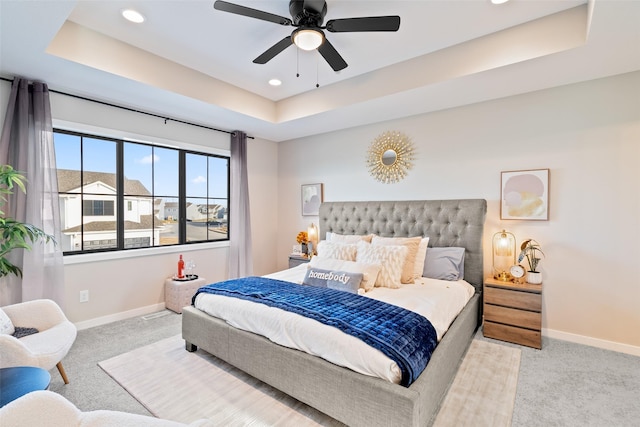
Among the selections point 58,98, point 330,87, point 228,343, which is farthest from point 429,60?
point 58,98

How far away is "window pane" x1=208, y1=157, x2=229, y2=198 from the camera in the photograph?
470cm

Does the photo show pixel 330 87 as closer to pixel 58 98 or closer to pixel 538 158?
pixel 538 158

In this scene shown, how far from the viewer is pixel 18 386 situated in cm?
154

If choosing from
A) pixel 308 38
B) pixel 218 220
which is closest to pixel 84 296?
pixel 218 220

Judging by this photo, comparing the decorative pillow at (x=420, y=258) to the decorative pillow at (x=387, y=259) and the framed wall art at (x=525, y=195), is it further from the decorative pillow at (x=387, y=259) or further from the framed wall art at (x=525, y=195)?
the framed wall art at (x=525, y=195)

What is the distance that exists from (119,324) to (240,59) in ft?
10.7

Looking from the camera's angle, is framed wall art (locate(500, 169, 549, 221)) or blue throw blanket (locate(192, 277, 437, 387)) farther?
framed wall art (locate(500, 169, 549, 221))

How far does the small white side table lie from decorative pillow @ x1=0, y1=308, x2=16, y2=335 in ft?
5.44

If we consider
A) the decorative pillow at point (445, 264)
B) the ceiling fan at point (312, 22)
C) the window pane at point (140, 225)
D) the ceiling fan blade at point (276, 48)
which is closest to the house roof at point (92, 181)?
the window pane at point (140, 225)

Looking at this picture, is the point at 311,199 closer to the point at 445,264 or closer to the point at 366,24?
the point at 445,264

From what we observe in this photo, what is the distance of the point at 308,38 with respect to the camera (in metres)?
2.16

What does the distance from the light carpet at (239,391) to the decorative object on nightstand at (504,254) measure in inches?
30.1

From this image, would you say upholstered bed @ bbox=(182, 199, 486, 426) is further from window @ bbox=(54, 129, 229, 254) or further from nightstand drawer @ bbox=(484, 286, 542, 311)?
window @ bbox=(54, 129, 229, 254)

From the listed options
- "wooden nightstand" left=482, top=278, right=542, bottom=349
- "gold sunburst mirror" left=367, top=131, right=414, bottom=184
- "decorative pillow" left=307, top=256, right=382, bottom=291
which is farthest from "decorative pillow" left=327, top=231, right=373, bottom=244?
"wooden nightstand" left=482, top=278, right=542, bottom=349
